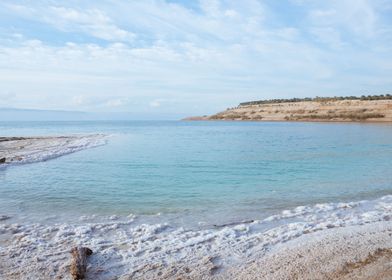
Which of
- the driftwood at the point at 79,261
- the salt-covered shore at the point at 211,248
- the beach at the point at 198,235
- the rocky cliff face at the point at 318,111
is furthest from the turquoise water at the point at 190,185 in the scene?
the rocky cliff face at the point at 318,111

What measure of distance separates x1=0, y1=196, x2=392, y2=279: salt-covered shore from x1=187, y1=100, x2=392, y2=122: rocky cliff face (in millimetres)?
76592

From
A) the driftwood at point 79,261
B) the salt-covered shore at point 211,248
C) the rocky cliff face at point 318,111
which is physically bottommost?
the salt-covered shore at point 211,248

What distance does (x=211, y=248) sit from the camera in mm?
8547

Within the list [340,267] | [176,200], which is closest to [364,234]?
[340,267]

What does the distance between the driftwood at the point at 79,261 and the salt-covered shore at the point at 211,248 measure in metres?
0.14

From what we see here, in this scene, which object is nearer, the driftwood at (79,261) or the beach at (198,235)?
the driftwood at (79,261)

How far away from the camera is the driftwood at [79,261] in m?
7.08

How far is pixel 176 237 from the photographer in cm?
927

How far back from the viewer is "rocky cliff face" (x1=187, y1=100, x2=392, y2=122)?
3280 inches

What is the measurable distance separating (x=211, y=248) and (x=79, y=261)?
2.80m

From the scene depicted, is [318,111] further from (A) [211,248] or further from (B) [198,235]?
(A) [211,248]

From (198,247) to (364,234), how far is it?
12.9 feet

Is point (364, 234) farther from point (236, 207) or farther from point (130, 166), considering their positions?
point (130, 166)

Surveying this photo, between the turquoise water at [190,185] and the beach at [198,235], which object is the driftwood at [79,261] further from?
the turquoise water at [190,185]
